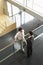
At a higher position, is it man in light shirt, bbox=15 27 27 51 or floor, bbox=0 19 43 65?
man in light shirt, bbox=15 27 27 51

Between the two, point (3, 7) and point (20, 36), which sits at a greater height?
point (20, 36)

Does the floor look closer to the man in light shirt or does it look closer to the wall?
the man in light shirt

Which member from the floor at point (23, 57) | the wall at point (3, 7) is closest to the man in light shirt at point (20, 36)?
the floor at point (23, 57)

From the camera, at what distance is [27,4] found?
10.2 m

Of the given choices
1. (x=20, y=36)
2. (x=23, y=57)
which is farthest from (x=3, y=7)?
(x=23, y=57)

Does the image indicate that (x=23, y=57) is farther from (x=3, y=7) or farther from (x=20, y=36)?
(x=3, y=7)

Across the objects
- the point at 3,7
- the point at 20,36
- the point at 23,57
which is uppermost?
the point at 20,36

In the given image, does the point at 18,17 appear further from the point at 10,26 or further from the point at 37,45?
the point at 37,45

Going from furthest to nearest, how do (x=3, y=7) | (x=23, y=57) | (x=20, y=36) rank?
(x=3, y=7) < (x=23, y=57) < (x=20, y=36)

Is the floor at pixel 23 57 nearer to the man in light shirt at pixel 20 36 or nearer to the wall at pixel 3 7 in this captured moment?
the man in light shirt at pixel 20 36

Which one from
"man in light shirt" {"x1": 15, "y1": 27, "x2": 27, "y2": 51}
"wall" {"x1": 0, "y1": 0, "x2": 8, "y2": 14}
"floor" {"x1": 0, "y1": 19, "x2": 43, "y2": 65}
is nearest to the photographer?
"man in light shirt" {"x1": 15, "y1": 27, "x2": 27, "y2": 51}

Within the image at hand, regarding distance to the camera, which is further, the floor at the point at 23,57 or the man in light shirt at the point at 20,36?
the floor at the point at 23,57

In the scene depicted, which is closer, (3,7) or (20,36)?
(20,36)

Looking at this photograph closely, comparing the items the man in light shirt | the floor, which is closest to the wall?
the floor
